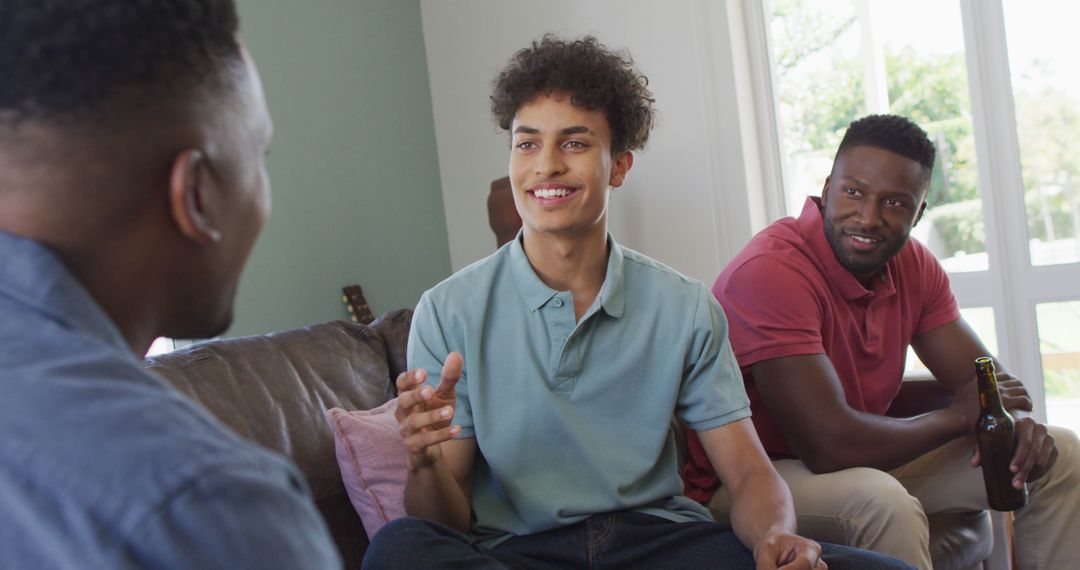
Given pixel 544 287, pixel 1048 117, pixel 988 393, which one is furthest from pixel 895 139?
pixel 1048 117

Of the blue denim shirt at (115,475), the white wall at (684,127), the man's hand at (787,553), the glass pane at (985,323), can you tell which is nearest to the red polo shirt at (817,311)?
the man's hand at (787,553)

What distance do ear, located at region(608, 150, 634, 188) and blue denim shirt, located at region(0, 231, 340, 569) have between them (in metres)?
1.38

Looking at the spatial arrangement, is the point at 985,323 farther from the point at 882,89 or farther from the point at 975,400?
the point at 975,400

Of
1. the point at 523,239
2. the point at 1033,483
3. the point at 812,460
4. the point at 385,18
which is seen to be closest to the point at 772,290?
the point at 812,460

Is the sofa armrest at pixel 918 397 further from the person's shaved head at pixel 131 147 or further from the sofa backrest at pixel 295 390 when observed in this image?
the person's shaved head at pixel 131 147

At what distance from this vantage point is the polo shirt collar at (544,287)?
1764mm

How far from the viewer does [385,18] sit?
3.88 metres

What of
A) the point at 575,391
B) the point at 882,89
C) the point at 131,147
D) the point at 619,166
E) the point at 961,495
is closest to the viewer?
the point at 131,147

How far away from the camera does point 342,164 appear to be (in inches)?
141

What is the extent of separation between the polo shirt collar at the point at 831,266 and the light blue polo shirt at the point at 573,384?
550mm

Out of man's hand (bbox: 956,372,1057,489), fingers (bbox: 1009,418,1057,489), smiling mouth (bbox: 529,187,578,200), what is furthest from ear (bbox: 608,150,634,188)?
fingers (bbox: 1009,418,1057,489)

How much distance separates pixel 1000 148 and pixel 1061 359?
685mm

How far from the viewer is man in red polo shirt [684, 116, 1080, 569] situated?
6.46 ft

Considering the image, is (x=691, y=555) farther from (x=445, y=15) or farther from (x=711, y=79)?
(x=445, y=15)
